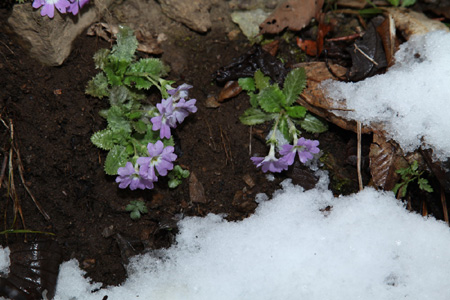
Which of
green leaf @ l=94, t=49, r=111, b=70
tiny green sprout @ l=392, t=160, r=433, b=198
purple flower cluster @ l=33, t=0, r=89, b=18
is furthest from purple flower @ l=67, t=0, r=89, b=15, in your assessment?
tiny green sprout @ l=392, t=160, r=433, b=198

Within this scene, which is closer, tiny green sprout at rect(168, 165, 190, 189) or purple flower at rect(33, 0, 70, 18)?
purple flower at rect(33, 0, 70, 18)

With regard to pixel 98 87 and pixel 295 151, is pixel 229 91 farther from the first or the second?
pixel 98 87

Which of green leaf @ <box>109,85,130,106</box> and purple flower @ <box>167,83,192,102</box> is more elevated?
purple flower @ <box>167,83,192,102</box>

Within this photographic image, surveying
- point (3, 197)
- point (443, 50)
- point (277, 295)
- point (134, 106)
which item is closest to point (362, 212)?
point (277, 295)

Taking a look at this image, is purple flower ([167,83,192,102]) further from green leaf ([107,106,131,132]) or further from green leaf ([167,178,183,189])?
green leaf ([167,178,183,189])

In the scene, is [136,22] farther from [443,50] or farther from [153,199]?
[443,50]
